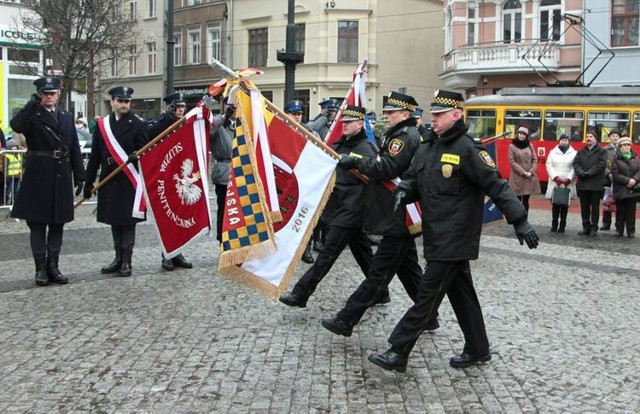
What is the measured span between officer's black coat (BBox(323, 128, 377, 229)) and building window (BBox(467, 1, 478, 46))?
30.3 meters

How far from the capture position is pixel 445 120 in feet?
17.3

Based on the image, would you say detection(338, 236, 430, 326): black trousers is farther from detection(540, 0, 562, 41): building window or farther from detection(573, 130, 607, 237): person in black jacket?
detection(540, 0, 562, 41): building window

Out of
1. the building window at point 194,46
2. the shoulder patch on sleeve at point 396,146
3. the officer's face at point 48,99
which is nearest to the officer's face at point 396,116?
the shoulder patch on sleeve at point 396,146

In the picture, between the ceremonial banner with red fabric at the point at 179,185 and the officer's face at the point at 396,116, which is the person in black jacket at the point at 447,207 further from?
the ceremonial banner with red fabric at the point at 179,185

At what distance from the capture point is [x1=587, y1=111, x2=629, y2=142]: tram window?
22250 mm

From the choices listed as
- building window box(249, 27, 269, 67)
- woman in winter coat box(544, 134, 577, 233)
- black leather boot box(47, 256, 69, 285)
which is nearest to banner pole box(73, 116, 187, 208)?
black leather boot box(47, 256, 69, 285)

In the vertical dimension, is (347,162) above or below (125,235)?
above

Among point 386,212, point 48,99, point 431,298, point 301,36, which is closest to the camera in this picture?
point 431,298

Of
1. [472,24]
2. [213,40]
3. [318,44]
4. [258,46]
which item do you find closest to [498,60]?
[472,24]

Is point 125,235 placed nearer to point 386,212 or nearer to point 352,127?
point 352,127

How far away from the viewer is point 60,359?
5.52m

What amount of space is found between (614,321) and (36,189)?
5.77 meters

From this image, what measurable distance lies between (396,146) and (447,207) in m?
0.91

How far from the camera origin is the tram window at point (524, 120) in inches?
941
